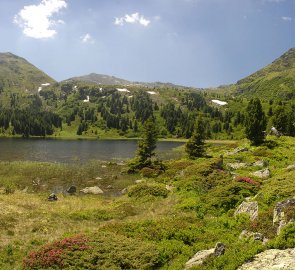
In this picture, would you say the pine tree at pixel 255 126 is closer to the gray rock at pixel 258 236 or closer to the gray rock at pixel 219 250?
the gray rock at pixel 258 236

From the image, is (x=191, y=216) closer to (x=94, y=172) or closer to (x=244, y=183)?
(x=244, y=183)

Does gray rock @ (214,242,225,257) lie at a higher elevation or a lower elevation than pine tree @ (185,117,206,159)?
lower

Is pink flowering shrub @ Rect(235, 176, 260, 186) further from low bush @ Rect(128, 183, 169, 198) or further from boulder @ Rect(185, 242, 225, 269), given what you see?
boulder @ Rect(185, 242, 225, 269)

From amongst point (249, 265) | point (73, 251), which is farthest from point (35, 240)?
point (249, 265)

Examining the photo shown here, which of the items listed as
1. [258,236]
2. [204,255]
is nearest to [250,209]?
[258,236]

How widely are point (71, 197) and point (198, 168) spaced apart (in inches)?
763

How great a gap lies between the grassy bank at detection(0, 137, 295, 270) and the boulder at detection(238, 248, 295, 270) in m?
0.45

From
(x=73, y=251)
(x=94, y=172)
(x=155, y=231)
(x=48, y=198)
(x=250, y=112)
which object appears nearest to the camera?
(x=73, y=251)

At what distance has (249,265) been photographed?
15.3 metres

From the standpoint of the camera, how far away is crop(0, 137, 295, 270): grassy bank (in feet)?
60.4

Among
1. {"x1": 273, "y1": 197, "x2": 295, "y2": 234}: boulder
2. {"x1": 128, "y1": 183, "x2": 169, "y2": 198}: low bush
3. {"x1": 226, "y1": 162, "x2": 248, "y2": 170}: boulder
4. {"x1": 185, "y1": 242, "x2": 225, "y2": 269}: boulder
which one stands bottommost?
{"x1": 128, "y1": 183, "x2": 169, "y2": 198}: low bush

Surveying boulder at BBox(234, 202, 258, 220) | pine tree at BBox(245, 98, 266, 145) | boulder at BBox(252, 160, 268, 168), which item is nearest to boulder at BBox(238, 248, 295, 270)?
boulder at BBox(234, 202, 258, 220)

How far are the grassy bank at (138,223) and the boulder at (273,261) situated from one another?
45 cm

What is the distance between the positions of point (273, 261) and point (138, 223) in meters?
12.6
